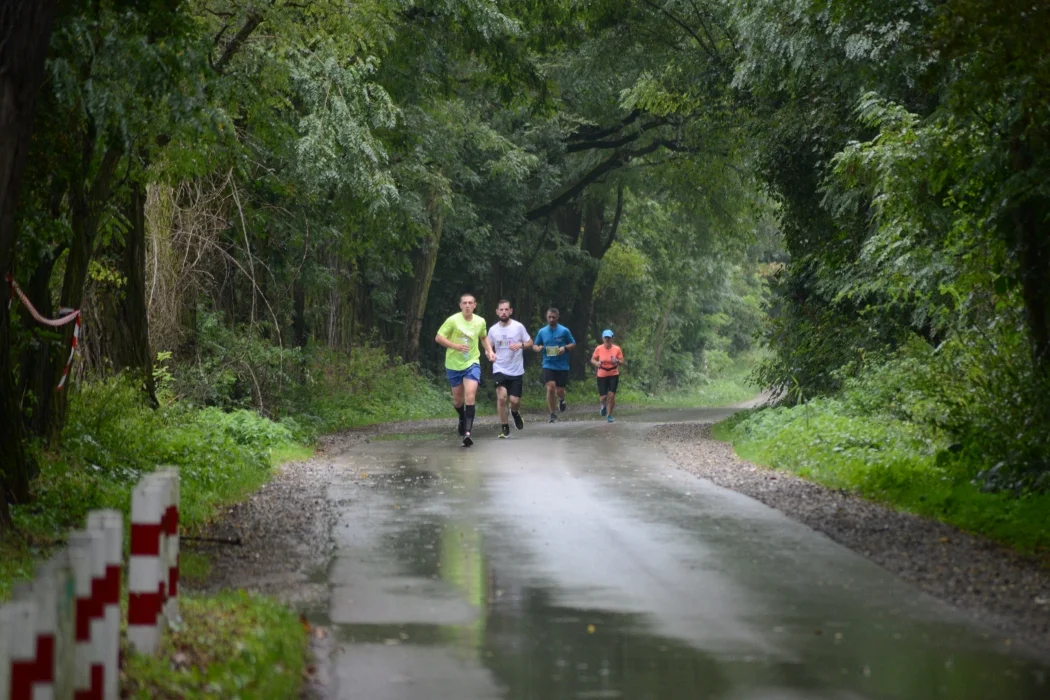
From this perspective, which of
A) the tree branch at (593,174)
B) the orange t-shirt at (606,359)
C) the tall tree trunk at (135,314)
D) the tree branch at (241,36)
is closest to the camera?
the tree branch at (241,36)

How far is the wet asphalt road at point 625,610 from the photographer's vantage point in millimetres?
6844

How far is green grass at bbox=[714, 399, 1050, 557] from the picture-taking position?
1150 cm

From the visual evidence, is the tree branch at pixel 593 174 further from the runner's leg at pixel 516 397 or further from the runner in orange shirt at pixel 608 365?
the runner's leg at pixel 516 397

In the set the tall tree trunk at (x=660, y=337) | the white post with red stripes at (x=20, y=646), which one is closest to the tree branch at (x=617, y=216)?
the tall tree trunk at (x=660, y=337)

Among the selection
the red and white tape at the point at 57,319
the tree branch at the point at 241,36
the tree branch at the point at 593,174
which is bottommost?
the red and white tape at the point at 57,319

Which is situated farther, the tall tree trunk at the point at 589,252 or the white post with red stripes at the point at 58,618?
the tall tree trunk at the point at 589,252

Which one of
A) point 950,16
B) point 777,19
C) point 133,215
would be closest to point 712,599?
point 950,16

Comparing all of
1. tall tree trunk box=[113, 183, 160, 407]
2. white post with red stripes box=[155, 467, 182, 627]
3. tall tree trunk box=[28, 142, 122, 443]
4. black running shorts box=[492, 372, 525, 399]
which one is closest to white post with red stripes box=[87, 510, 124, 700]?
white post with red stripes box=[155, 467, 182, 627]

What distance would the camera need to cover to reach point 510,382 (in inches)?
938

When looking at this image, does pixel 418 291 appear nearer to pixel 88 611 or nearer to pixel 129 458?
pixel 129 458

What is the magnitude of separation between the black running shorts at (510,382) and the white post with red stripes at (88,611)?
18.2 metres

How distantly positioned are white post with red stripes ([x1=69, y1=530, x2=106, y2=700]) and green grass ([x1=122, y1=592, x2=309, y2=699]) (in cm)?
74

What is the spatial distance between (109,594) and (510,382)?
1847 centimetres

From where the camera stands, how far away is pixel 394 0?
21.9m
